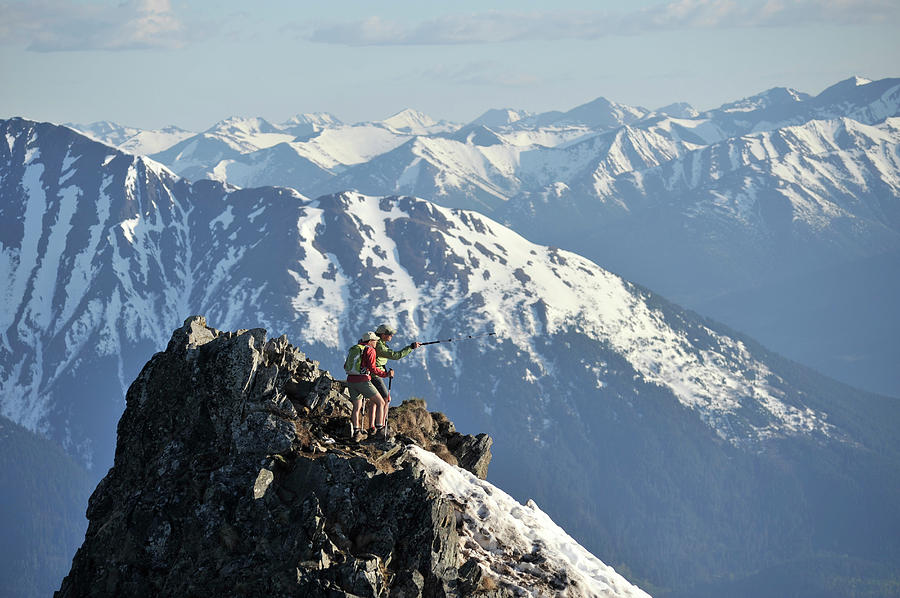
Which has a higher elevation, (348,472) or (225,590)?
(348,472)

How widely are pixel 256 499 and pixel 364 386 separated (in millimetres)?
8224

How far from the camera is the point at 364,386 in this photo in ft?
149

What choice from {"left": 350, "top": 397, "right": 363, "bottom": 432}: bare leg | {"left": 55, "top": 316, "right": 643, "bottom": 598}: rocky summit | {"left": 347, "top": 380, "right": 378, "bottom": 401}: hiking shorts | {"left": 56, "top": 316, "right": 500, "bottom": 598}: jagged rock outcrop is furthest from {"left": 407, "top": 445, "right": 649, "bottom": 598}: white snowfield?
{"left": 347, "top": 380, "right": 378, "bottom": 401}: hiking shorts

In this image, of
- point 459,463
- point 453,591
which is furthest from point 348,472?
point 459,463

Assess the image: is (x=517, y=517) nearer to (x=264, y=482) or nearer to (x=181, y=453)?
(x=264, y=482)

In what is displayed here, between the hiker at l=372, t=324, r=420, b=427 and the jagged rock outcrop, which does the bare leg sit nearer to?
the jagged rock outcrop

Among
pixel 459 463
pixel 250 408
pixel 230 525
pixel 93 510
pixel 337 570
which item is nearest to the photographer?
pixel 337 570

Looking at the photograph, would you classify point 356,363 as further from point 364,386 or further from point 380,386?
point 380,386

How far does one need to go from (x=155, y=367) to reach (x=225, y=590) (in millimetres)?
15872

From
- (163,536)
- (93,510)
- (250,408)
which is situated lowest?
(93,510)

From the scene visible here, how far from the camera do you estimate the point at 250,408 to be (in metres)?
44.1

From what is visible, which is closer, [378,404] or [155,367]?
[378,404]

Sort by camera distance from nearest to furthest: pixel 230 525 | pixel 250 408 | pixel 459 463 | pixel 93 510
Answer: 1. pixel 230 525
2. pixel 250 408
3. pixel 93 510
4. pixel 459 463

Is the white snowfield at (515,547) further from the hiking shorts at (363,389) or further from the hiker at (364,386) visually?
the hiking shorts at (363,389)
